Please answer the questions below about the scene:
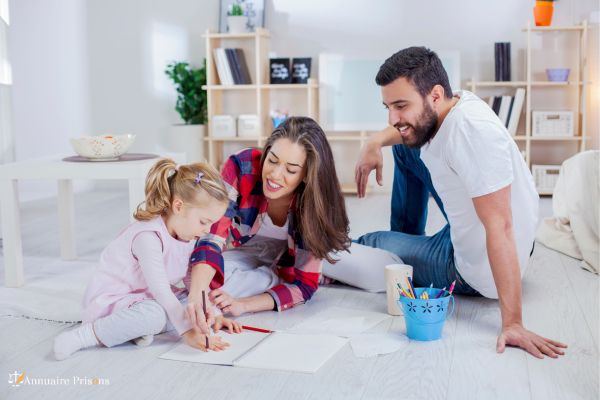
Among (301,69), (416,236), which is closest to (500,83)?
(301,69)

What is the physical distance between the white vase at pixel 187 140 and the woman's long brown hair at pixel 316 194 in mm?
2850

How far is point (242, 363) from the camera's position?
185 cm

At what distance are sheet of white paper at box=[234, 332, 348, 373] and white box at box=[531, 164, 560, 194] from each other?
3.10 m

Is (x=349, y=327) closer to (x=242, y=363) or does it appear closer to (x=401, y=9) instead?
(x=242, y=363)

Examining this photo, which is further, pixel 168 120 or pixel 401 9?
pixel 168 120

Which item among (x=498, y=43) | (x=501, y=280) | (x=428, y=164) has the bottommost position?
(x=501, y=280)

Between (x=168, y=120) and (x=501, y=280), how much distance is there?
3.76 m

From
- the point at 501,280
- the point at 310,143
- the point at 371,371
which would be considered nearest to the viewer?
the point at 371,371

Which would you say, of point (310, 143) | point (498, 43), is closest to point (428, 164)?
point (310, 143)

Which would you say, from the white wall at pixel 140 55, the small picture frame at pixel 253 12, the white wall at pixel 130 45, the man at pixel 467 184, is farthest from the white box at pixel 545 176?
the man at pixel 467 184

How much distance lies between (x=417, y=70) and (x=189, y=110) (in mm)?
3332

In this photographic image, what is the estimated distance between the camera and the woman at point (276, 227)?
2154 millimetres

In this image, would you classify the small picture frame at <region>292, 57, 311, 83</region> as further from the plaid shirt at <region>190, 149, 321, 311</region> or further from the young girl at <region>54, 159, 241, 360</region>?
the young girl at <region>54, 159, 241, 360</region>

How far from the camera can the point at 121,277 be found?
2061 mm
